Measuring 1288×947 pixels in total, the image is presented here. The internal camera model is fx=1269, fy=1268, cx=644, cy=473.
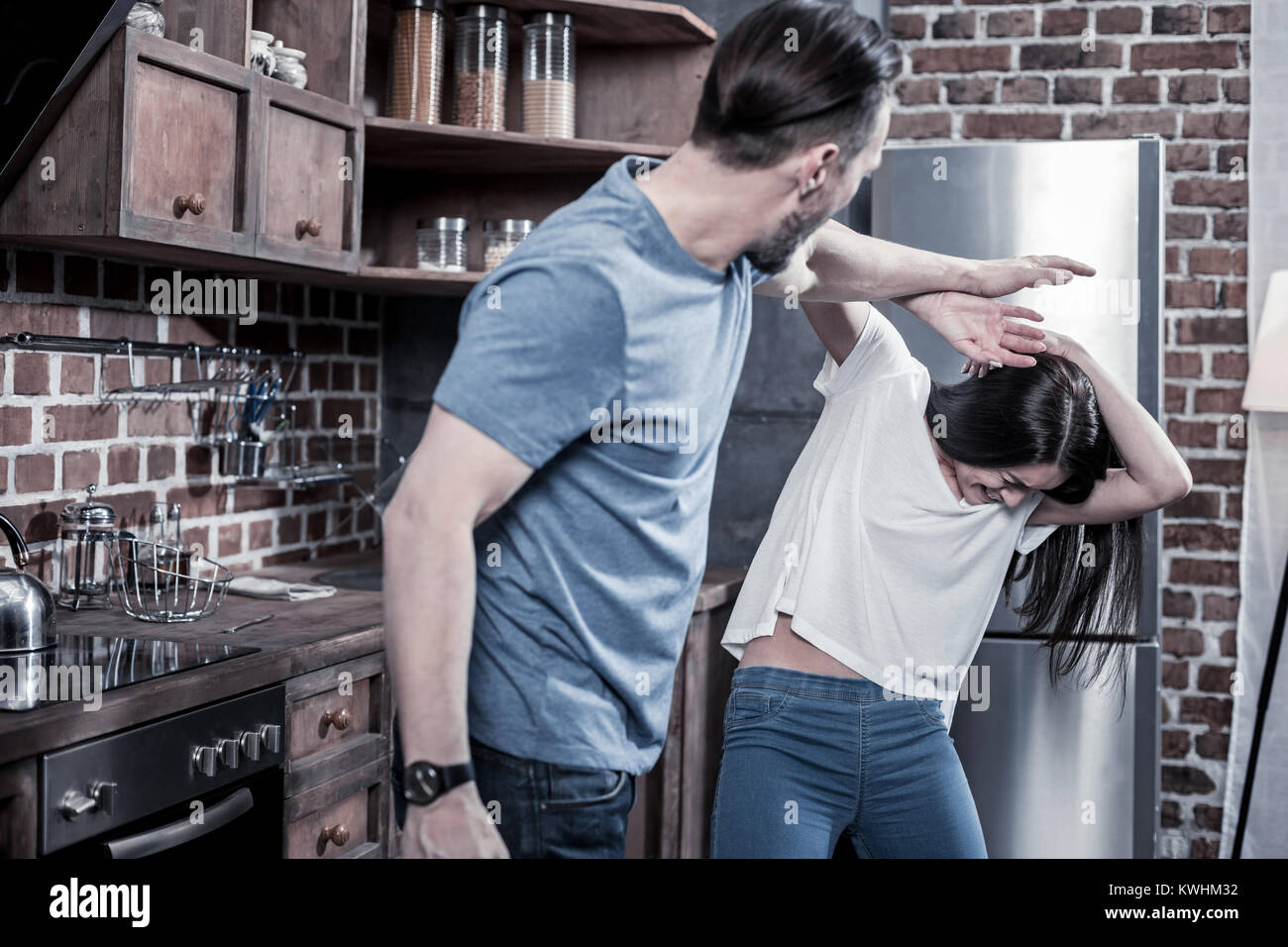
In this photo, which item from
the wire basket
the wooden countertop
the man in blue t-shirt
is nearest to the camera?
the man in blue t-shirt

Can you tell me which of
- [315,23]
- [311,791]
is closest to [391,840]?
[311,791]

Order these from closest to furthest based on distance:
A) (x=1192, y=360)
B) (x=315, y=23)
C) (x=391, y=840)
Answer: (x=391, y=840) → (x=315, y=23) → (x=1192, y=360)

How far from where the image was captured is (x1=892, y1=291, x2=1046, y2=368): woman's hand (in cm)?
145

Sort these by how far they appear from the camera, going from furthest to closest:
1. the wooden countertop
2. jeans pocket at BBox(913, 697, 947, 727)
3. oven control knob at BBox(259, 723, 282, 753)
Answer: oven control knob at BBox(259, 723, 282, 753) → jeans pocket at BBox(913, 697, 947, 727) → the wooden countertop

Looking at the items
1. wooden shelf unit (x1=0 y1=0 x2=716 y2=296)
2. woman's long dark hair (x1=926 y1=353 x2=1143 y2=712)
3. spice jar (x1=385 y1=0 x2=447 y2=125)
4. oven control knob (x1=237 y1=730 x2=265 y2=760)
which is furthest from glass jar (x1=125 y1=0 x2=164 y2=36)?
woman's long dark hair (x1=926 y1=353 x2=1143 y2=712)

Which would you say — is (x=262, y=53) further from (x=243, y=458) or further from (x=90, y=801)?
(x=90, y=801)

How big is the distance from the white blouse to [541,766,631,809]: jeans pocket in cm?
55

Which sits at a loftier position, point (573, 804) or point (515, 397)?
point (515, 397)

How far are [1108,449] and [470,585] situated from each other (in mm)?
1075

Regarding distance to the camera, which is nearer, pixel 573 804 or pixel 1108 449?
pixel 573 804

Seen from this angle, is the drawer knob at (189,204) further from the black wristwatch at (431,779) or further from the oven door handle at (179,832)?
the black wristwatch at (431,779)

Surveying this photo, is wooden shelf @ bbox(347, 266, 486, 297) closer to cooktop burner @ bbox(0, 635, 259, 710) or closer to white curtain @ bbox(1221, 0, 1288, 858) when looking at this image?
cooktop burner @ bbox(0, 635, 259, 710)

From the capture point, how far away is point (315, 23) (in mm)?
2227

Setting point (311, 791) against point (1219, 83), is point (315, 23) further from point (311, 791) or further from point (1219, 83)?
point (1219, 83)
